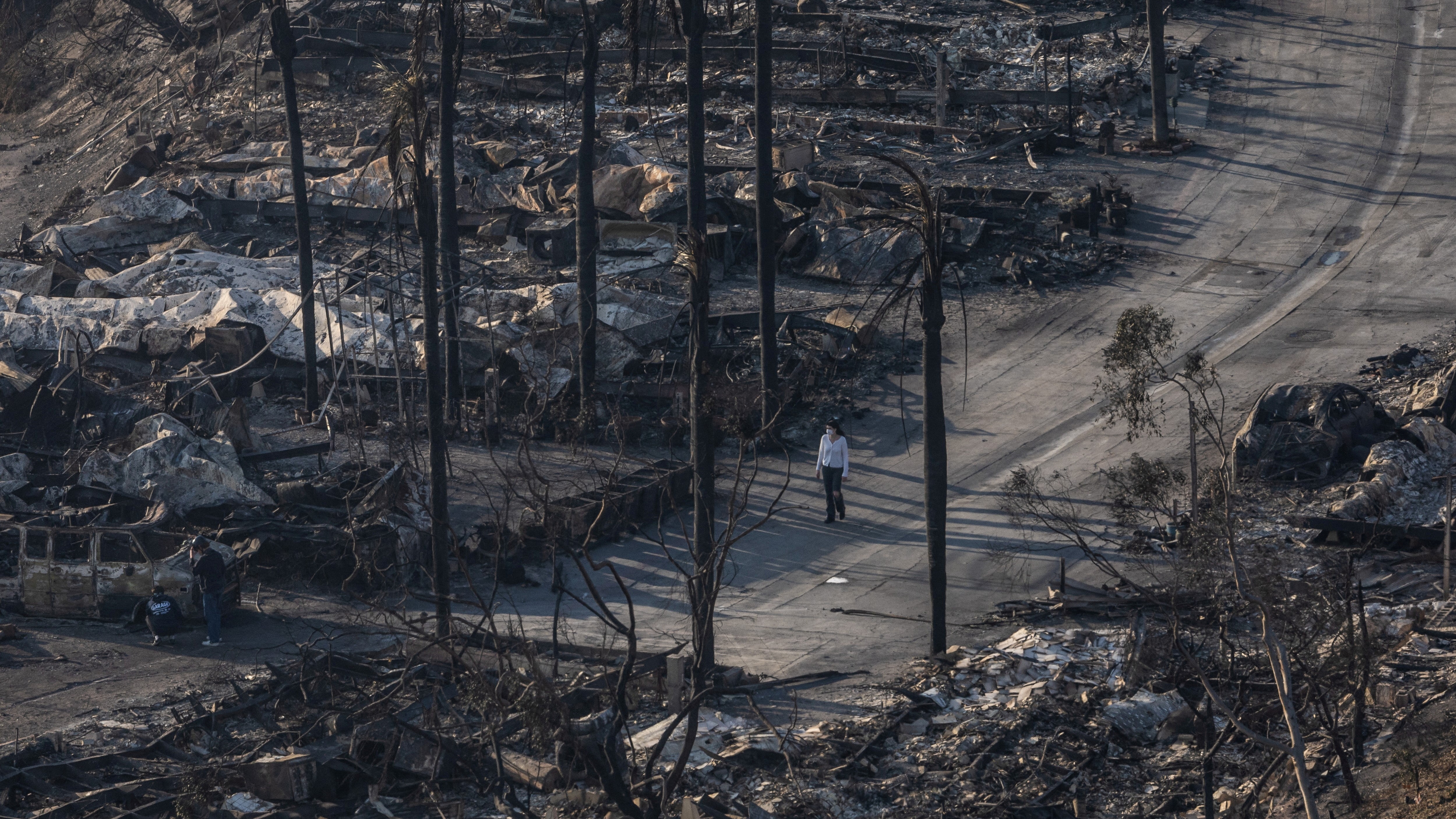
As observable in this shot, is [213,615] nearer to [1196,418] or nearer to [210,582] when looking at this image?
[210,582]

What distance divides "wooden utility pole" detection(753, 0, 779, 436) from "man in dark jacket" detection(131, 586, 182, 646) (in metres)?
7.85

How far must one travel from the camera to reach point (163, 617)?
50.4ft

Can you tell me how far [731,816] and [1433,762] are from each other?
5246 millimetres

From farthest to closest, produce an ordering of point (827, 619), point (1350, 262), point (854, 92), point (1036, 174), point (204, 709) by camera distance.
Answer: point (854, 92) < point (1036, 174) < point (1350, 262) < point (827, 619) < point (204, 709)

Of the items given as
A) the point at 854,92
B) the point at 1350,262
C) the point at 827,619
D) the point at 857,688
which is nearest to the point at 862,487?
the point at 827,619

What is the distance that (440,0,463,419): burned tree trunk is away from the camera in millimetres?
18422

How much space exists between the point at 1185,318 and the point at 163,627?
1605 cm

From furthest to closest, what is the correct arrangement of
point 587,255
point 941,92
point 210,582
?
A: point 941,92 < point 587,255 < point 210,582

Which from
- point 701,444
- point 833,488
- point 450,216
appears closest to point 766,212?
point 833,488

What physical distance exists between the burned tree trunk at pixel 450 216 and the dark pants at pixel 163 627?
214 inches

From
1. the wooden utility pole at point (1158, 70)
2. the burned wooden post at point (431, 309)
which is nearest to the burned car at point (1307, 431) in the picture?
the burned wooden post at point (431, 309)

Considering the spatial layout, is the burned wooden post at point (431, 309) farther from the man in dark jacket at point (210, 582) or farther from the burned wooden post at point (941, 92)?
the burned wooden post at point (941, 92)

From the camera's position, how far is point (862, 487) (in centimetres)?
1909

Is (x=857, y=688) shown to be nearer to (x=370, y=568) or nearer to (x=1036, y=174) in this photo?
(x=370, y=568)
